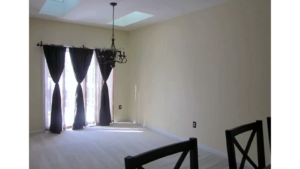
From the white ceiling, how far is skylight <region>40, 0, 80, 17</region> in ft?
0.33

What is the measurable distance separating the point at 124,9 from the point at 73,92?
7.68ft

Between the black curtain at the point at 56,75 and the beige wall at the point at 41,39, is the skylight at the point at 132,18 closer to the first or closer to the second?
the beige wall at the point at 41,39

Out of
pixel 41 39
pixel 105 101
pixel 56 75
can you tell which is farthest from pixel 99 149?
pixel 41 39

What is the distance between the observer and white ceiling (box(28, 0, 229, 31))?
3336mm

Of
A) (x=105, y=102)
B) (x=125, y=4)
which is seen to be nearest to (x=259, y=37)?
(x=125, y=4)

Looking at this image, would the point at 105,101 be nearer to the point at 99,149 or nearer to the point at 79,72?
the point at 79,72

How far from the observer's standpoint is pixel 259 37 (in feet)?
9.43

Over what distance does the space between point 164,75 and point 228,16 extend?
1772 millimetres

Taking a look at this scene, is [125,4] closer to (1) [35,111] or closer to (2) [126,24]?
(2) [126,24]

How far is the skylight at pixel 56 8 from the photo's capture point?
399cm

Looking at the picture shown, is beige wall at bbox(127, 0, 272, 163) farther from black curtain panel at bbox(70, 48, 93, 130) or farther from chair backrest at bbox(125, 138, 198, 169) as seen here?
chair backrest at bbox(125, 138, 198, 169)

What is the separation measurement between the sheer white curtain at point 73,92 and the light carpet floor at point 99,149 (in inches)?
14.1

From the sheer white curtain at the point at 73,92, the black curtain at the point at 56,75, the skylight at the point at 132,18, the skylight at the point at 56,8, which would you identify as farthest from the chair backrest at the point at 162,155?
the sheer white curtain at the point at 73,92

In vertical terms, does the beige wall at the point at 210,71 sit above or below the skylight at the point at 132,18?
below
